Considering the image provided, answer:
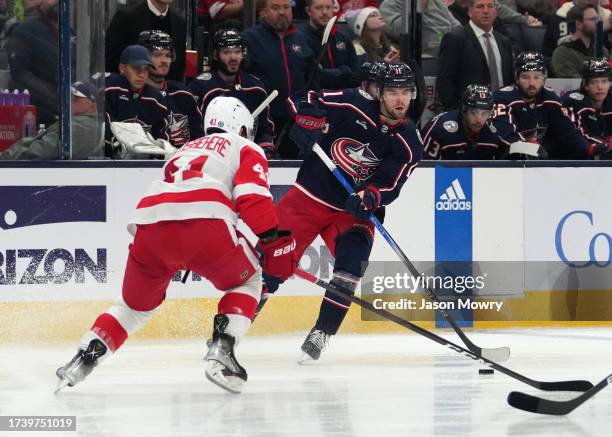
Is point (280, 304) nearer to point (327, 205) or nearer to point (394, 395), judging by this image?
point (327, 205)

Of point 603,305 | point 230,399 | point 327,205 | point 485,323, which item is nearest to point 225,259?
point 230,399

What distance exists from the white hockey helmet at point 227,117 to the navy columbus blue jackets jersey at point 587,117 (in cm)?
283

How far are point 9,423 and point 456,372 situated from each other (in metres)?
1.88

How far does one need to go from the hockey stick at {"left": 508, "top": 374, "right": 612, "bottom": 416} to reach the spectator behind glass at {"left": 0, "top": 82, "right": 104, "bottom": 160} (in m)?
2.54

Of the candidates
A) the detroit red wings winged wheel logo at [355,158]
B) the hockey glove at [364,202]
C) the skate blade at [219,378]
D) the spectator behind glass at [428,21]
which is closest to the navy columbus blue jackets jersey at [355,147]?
the detroit red wings winged wheel logo at [355,158]

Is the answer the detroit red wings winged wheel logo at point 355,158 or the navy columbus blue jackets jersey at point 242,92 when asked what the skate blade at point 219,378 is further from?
the navy columbus blue jackets jersey at point 242,92

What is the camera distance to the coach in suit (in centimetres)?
691

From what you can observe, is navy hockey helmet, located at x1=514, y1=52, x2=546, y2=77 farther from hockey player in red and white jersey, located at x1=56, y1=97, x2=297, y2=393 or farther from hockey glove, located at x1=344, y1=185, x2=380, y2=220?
hockey player in red and white jersey, located at x1=56, y1=97, x2=297, y2=393

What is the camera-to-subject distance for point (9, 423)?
4.03m

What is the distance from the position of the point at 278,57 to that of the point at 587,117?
5.61 feet

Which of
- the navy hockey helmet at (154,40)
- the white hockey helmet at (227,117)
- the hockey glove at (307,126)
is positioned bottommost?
the hockey glove at (307,126)

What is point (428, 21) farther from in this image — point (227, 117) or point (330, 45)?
point (227, 117)

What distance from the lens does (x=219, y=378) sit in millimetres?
4465

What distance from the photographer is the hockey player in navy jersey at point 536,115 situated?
22.3 ft
